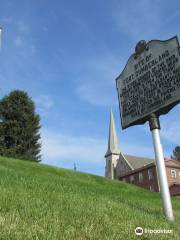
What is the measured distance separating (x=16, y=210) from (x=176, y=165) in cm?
8811

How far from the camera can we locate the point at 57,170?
96.5 ft

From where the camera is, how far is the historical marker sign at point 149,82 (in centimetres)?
1237

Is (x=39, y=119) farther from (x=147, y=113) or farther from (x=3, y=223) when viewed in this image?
(x=3, y=223)

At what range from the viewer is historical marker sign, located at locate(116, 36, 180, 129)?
12.4 m

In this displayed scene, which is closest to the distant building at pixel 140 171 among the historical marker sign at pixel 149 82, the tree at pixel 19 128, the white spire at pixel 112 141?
the white spire at pixel 112 141

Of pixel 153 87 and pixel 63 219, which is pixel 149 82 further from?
pixel 63 219

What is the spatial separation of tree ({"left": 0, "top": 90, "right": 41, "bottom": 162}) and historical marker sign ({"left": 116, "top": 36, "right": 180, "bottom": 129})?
4634cm

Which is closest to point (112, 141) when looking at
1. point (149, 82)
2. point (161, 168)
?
point (149, 82)

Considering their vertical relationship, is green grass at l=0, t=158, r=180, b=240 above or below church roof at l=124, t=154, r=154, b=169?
below

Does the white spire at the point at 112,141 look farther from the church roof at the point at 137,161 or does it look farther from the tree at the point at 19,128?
the tree at the point at 19,128

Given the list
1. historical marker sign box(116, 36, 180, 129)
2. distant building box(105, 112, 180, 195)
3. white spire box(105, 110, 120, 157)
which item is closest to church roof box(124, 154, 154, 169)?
distant building box(105, 112, 180, 195)

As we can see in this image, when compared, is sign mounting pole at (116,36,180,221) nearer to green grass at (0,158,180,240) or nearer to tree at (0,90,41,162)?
green grass at (0,158,180,240)

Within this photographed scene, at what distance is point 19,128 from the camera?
61.6 metres

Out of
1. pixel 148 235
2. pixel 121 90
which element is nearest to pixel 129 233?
pixel 148 235
